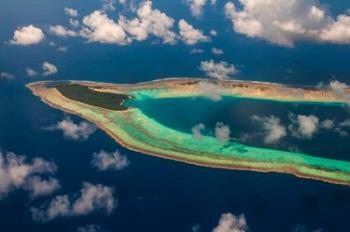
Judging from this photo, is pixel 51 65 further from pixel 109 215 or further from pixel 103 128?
pixel 109 215

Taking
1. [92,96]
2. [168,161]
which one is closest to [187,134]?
[168,161]

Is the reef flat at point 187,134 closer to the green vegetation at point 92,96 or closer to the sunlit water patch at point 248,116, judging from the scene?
the green vegetation at point 92,96

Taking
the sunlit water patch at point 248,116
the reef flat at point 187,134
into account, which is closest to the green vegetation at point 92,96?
the reef flat at point 187,134

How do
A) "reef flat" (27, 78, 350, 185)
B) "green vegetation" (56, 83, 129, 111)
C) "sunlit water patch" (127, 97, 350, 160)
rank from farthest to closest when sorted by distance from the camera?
"green vegetation" (56, 83, 129, 111), "sunlit water patch" (127, 97, 350, 160), "reef flat" (27, 78, 350, 185)

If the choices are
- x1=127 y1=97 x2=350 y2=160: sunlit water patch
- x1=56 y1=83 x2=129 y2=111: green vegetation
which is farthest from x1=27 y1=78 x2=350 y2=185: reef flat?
x1=127 y1=97 x2=350 y2=160: sunlit water patch

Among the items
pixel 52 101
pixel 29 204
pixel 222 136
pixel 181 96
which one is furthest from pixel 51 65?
pixel 29 204

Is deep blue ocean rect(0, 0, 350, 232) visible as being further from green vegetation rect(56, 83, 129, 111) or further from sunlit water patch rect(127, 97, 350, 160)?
green vegetation rect(56, 83, 129, 111)
